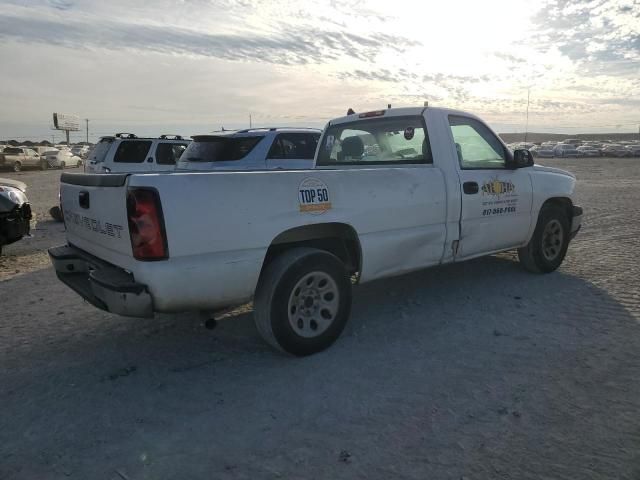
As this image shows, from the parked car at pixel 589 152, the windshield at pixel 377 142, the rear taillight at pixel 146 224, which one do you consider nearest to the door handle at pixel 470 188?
the windshield at pixel 377 142

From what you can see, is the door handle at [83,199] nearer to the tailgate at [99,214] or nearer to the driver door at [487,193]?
the tailgate at [99,214]

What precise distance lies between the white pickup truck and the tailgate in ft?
0.05

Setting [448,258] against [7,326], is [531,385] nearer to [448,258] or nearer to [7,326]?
[448,258]

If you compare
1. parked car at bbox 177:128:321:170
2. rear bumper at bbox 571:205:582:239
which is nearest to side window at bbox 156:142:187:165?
parked car at bbox 177:128:321:170

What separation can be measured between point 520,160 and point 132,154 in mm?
9503

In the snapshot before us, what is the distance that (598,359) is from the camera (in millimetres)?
3547

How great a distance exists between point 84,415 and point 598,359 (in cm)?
358

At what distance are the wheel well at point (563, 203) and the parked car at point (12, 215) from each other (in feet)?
23.0

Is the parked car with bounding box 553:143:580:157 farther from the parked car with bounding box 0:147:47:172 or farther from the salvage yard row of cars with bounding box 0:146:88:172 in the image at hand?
the parked car with bounding box 0:147:47:172

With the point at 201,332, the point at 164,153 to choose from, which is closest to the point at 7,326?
the point at 201,332

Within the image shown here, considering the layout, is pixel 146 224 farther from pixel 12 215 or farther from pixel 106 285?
pixel 12 215

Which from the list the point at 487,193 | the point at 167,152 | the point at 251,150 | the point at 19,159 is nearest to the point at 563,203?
the point at 487,193

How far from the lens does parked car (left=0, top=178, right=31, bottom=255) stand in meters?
6.57

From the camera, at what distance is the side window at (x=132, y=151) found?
38.2 feet
